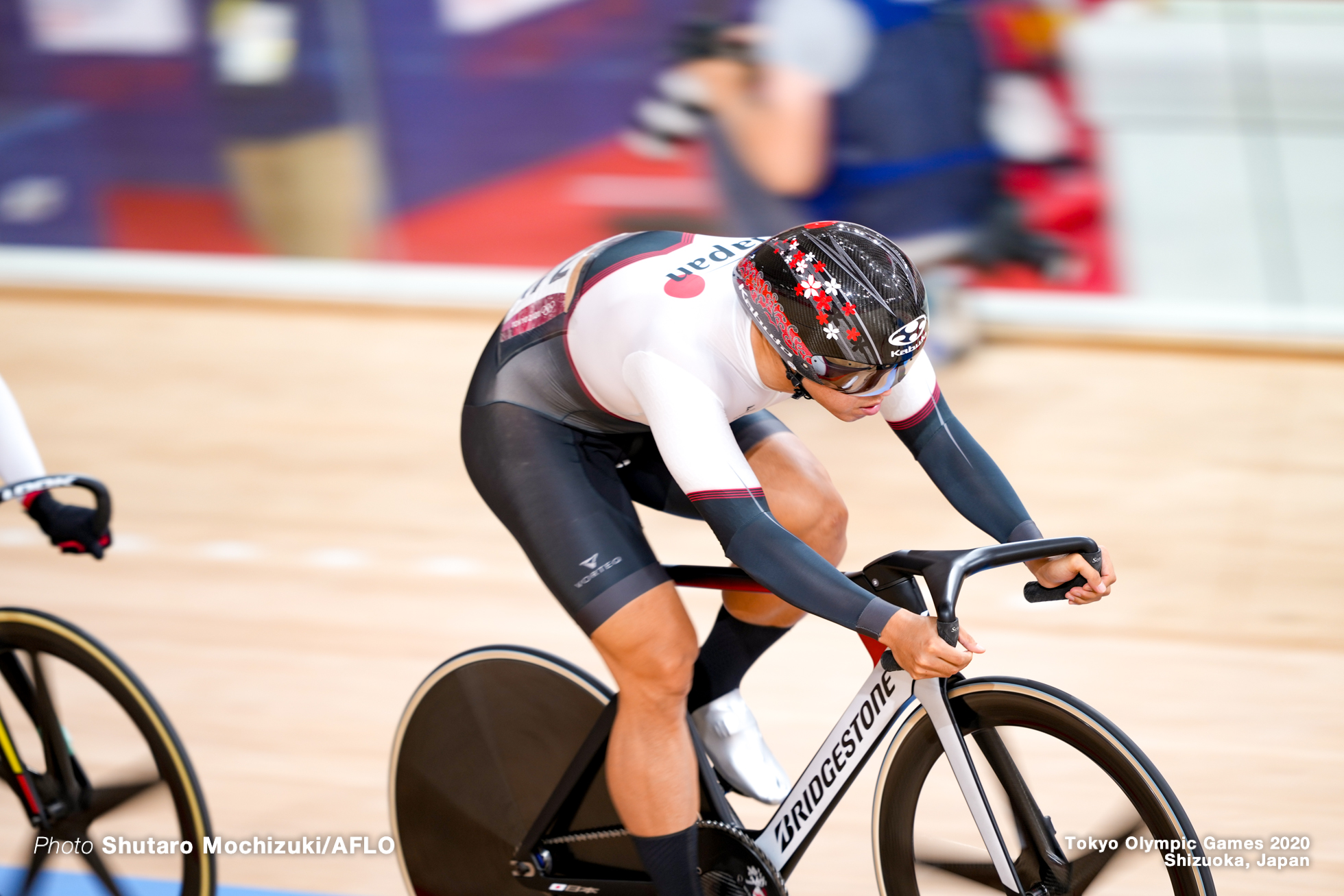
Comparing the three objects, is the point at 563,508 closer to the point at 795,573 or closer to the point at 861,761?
the point at 795,573

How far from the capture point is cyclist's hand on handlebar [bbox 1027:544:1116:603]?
2.00 meters

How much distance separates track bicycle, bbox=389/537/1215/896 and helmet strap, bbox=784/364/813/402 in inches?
10.0

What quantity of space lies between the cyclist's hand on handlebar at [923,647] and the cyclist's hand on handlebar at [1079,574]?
0.22 meters

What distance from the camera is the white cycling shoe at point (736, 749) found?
2.46 meters

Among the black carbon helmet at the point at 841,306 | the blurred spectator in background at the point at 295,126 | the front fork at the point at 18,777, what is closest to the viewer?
the black carbon helmet at the point at 841,306

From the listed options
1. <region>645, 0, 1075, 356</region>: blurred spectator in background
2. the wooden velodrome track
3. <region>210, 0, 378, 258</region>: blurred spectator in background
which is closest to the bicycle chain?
the wooden velodrome track

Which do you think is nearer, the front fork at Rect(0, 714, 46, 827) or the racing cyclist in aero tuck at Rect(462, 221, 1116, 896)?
the racing cyclist in aero tuck at Rect(462, 221, 1116, 896)

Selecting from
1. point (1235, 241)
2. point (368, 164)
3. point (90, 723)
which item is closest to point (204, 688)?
point (90, 723)

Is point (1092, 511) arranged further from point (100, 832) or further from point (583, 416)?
point (100, 832)

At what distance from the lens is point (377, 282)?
21.0 feet

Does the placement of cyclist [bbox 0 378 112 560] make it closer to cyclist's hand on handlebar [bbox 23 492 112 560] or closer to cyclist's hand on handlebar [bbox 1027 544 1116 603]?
cyclist's hand on handlebar [bbox 23 492 112 560]

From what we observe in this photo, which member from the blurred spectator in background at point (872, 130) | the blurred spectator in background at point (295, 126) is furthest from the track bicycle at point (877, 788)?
the blurred spectator in background at point (295, 126)

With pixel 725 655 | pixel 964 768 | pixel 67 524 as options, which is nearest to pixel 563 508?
pixel 725 655

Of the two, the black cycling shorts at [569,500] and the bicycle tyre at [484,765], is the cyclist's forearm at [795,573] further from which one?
the bicycle tyre at [484,765]
